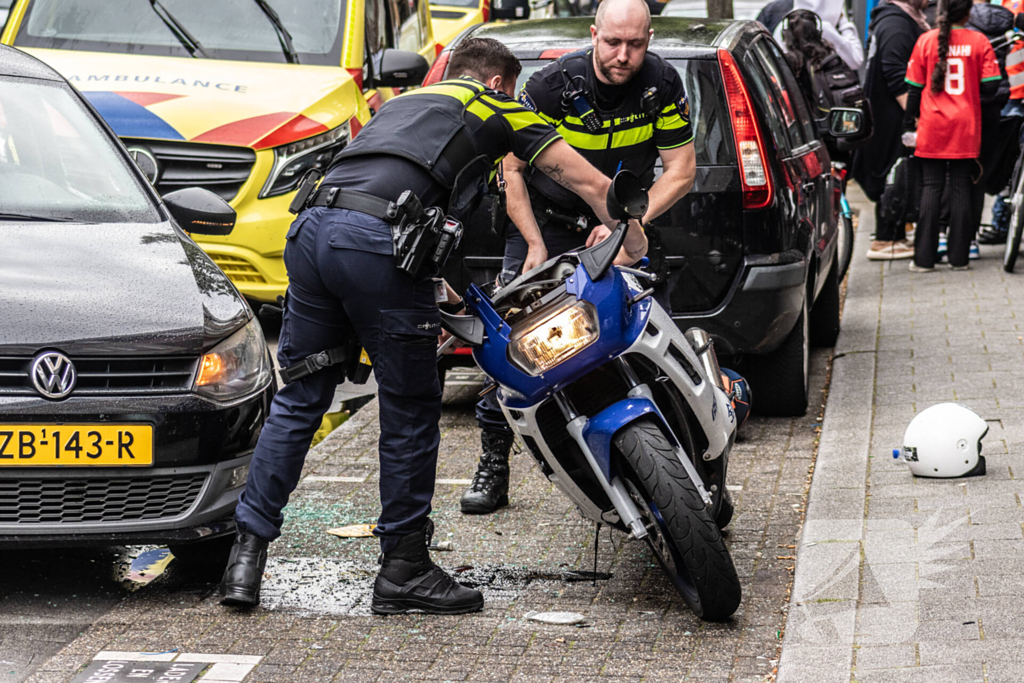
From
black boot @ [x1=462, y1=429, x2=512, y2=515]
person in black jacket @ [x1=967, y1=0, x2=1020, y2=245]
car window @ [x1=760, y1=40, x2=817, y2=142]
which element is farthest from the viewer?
person in black jacket @ [x1=967, y1=0, x2=1020, y2=245]

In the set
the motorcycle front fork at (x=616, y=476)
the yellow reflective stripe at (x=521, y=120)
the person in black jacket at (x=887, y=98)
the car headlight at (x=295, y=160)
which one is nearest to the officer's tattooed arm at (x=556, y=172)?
the yellow reflective stripe at (x=521, y=120)

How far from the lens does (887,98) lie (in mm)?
10820

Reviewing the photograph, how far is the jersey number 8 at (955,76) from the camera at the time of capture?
9570 mm

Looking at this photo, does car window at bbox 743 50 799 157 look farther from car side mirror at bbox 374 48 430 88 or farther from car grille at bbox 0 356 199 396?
car grille at bbox 0 356 199 396

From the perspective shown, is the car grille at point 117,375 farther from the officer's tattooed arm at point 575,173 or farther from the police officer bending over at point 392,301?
the officer's tattooed arm at point 575,173

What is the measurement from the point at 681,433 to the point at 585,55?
5.30 feet

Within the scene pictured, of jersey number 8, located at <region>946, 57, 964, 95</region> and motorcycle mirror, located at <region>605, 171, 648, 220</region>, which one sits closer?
motorcycle mirror, located at <region>605, 171, 648, 220</region>

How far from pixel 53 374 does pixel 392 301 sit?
97cm

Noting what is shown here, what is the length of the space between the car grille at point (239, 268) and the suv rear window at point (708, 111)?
2526 mm

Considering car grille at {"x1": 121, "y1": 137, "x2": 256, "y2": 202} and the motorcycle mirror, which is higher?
the motorcycle mirror

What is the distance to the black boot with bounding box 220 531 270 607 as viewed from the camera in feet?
13.6

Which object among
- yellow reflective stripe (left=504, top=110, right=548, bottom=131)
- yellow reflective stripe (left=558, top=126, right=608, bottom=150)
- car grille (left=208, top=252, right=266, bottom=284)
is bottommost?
car grille (left=208, top=252, right=266, bottom=284)

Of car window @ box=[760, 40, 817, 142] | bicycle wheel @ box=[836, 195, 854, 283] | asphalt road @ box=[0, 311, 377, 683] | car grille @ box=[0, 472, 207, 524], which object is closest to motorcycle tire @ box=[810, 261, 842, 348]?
car window @ box=[760, 40, 817, 142]

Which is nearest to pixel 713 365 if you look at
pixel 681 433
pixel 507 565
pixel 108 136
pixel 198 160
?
pixel 681 433
